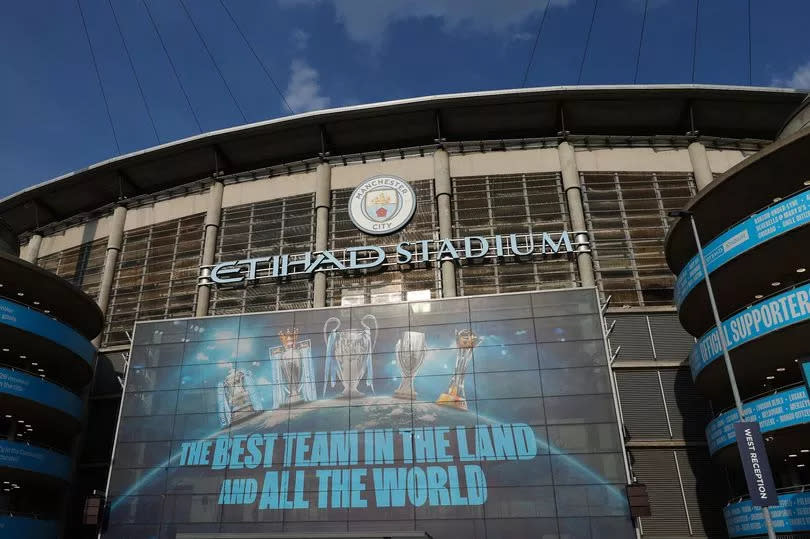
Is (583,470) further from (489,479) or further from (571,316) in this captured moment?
(571,316)

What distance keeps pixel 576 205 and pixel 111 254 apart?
33.2 meters

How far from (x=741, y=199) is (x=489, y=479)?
17392mm

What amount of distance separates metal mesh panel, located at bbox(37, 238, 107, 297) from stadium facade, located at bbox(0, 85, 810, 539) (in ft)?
0.83

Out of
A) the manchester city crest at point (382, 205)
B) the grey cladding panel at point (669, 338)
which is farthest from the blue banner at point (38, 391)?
the grey cladding panel at point (669, 338)

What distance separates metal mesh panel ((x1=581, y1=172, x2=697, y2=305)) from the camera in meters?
40.2

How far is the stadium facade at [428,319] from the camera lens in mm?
30312

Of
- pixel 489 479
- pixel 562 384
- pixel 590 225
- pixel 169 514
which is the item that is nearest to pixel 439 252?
pixel 590 225

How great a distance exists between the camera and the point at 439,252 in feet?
136

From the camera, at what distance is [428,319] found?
1388 inches

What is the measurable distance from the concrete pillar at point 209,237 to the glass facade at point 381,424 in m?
6.26

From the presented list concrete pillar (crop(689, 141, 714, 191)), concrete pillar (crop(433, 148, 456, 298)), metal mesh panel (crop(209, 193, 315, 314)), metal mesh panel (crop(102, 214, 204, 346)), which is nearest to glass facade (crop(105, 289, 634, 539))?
concrete pillar (crop(433, 148, 456, 298))

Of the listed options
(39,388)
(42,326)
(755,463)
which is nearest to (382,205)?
(42,326)

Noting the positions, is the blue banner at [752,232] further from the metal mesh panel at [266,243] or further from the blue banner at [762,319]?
the metal mesh panel at [266,243]

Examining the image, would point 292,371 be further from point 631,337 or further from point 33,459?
point 631,337
